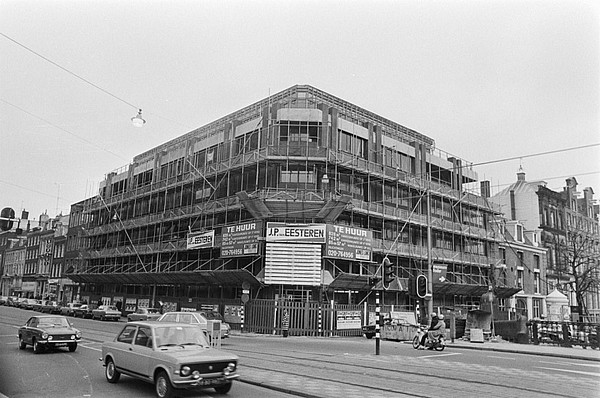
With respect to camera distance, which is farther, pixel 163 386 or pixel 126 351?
pixel 126 351

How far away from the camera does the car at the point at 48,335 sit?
54.1 ft

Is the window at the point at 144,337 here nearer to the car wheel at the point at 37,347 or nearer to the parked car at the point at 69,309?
the car wheel at the point at 37,347

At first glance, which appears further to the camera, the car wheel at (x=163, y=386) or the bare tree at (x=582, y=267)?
the bare tree at (x=582, y=267)

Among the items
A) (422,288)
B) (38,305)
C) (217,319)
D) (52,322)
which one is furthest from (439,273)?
(38,305)

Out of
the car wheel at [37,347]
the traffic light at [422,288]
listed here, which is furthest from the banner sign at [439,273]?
the car wheel at [37,347]

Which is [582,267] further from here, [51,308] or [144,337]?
[144,337]

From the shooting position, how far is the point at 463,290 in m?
43.1

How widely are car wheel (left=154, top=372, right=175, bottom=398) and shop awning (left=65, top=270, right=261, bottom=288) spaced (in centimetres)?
2201

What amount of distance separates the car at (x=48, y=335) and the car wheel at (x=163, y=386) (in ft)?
27.7

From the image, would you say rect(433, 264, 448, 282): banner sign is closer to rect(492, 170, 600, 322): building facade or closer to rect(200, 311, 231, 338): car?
rect(200, 311, 231, 338): car

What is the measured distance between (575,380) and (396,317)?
20.4 meters

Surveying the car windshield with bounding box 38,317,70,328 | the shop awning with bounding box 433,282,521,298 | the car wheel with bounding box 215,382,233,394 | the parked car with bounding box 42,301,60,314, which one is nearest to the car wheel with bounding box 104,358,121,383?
the car wheel with bounding box 215,382,233,394

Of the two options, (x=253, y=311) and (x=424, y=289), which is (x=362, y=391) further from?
(x=253, y=311)

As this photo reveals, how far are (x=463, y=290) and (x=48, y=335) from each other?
35132 millimetres
